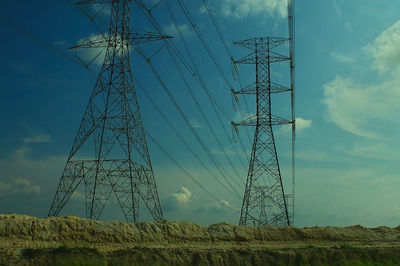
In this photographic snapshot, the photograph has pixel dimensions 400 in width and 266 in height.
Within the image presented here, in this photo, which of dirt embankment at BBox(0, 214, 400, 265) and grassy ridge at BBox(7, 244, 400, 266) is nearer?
grassy ridge at BBox(7, 244, 400, 266)

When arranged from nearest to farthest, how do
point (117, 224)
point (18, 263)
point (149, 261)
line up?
point (18, 263) → point (149, 261) → point (117, 224)

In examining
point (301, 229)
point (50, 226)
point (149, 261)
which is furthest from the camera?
point (301, 229)

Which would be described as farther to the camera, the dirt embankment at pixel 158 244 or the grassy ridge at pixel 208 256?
the dirt embankment at pixel 158 244

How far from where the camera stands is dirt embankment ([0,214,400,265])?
21.2m

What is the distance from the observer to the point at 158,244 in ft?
96.0

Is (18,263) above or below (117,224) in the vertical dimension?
below

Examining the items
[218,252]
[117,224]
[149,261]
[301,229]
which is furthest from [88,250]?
[301,229]

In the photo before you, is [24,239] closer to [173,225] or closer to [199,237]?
[173,225]

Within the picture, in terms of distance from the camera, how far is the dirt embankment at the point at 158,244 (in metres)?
21.2

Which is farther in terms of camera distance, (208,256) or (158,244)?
(158,244)

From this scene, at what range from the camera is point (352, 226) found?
150 ft

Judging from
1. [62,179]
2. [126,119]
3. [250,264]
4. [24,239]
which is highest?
[126,119]

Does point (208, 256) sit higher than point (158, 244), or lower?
lower

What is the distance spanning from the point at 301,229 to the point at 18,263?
28646mm
